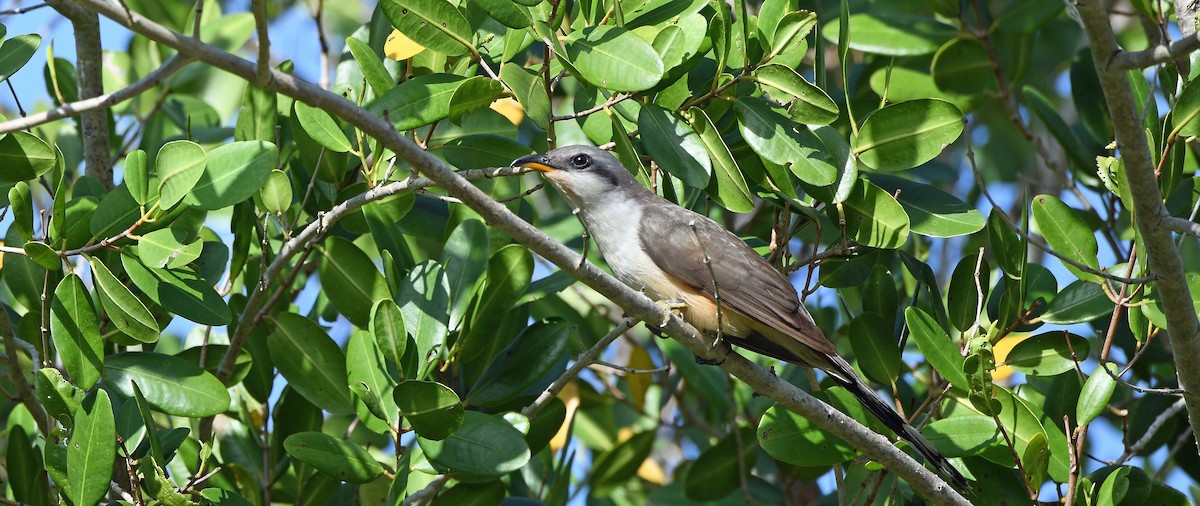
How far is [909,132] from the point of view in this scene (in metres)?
4.77

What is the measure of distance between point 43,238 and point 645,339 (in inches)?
205

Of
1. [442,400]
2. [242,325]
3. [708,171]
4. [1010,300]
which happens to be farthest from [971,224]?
[242,325]

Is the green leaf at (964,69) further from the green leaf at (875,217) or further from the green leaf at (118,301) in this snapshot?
the green leaf at (118,301)

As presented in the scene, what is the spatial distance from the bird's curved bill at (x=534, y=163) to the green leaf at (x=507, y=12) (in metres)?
0.92

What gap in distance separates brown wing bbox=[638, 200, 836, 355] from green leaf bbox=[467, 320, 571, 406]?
2.03 feet

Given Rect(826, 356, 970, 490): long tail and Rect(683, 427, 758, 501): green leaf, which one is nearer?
Rect(826, 356, 970, 490): long tail

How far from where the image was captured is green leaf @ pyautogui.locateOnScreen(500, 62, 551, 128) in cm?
411

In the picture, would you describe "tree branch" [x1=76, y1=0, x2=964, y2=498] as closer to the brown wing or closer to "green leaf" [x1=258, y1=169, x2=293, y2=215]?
the brown wing

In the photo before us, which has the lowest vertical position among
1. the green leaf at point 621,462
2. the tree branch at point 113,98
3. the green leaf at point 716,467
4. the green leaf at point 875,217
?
the green leaf at point 621,462

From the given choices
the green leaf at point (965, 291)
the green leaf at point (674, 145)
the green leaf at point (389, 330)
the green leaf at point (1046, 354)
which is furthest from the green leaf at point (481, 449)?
the green leaf at point (1046, 354)

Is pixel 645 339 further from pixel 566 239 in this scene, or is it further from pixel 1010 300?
pixel 1010 300

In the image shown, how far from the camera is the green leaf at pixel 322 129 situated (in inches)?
180

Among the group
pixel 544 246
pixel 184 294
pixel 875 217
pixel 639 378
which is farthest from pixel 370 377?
pixel 639 378

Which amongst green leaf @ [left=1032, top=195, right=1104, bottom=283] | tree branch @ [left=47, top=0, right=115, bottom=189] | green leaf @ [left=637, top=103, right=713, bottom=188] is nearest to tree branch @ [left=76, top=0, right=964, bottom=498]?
green leaf @ [left=637, top=103, right=713, bottom=188]
